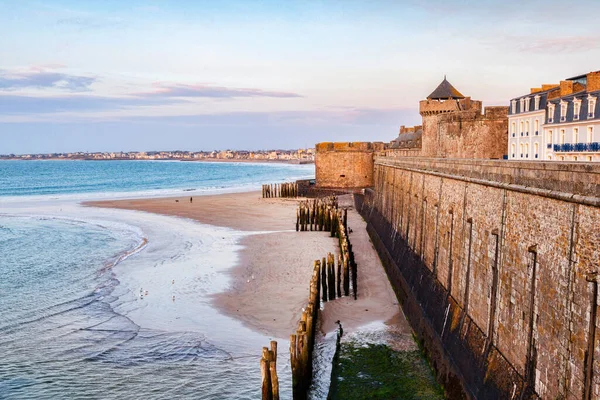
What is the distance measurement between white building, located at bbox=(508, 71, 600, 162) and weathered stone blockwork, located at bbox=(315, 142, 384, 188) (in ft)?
78.0

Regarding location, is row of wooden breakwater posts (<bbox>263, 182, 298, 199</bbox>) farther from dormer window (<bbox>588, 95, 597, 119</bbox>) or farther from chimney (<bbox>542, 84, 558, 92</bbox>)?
dormer window (<bbox>588, 95, 597, 119</bbox>)

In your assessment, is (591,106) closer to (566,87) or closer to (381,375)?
(566,87)

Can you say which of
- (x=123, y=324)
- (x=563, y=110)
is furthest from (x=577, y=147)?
(x=123, y=324)

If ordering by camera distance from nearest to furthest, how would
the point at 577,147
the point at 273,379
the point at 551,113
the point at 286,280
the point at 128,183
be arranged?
the point at 273,379 → the point at 286,280 → the point at 577,147 → the point at 551,113 → the point at 128,183

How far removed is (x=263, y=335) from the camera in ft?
50.9

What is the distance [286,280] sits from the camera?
21.4m

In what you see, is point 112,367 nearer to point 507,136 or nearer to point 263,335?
point 263,335

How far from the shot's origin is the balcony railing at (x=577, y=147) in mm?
24700

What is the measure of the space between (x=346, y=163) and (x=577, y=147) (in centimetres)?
3237

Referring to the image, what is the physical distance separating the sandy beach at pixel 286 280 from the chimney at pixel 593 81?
40.4ft

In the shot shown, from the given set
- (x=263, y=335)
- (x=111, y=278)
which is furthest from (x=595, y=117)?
(x=111, y=278)

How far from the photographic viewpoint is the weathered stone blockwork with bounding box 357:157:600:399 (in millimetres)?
7219

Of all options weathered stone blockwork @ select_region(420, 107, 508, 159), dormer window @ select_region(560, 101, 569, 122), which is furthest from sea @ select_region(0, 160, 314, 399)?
dormer window @ select_region(560, 101, 569, 122)

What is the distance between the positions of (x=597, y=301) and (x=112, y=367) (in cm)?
1080
